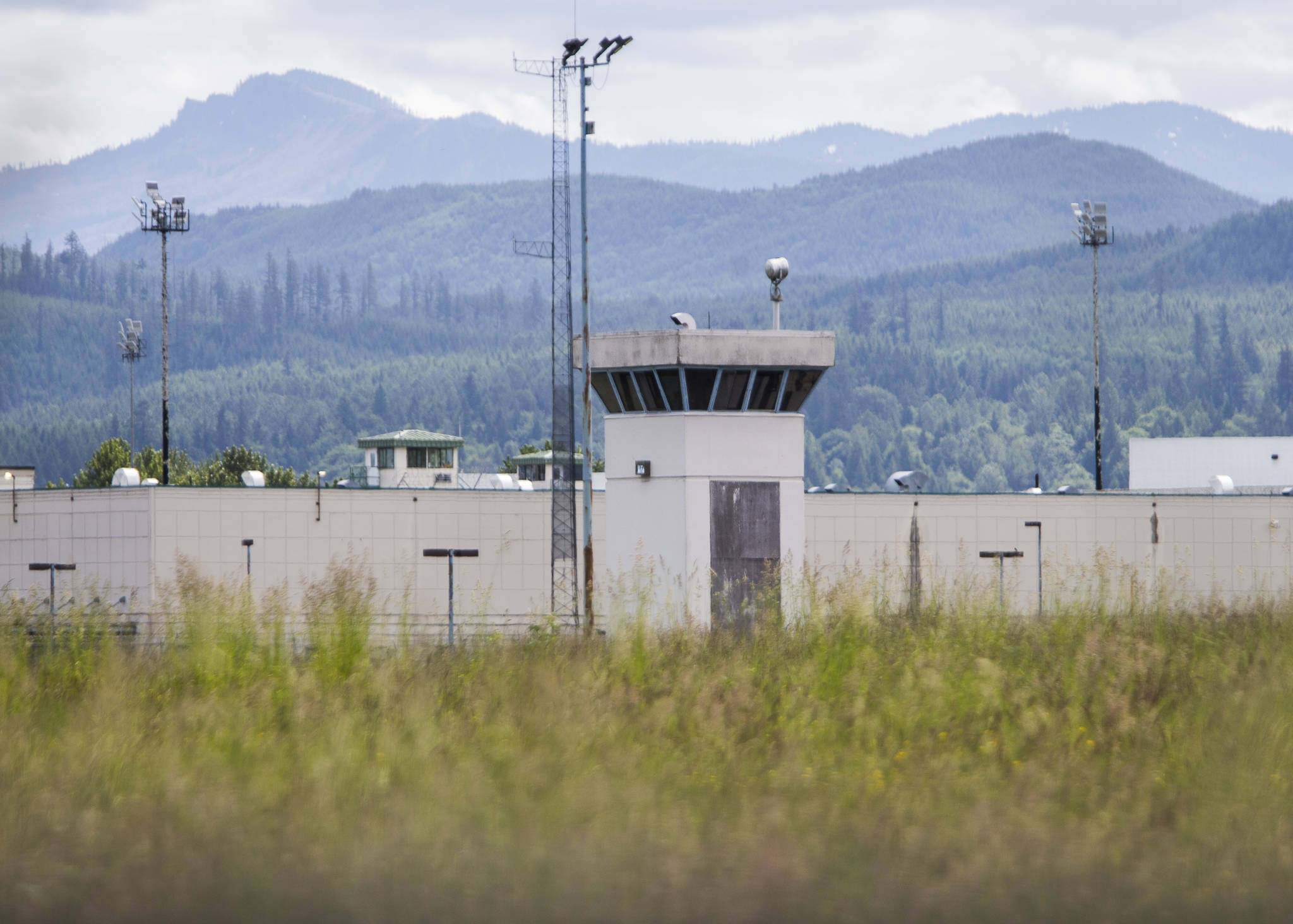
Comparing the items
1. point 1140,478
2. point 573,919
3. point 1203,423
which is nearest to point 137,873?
point 573,919

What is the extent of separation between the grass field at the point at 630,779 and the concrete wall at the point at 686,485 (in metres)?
6.18

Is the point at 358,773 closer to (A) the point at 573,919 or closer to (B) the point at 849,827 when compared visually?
(A) the point at 573,919

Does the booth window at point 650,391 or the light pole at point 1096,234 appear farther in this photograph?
the light pole at point 1096,234

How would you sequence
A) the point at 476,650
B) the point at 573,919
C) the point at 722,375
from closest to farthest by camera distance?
the point at 573,919, the point at 476,650, the point at 722,375

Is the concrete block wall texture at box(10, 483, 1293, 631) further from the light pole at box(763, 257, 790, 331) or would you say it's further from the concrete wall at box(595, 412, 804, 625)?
the concrete wall at box(595, 412, 804, 625)

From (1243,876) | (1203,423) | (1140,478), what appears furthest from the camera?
(1203,423)

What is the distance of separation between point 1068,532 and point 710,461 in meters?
16.7

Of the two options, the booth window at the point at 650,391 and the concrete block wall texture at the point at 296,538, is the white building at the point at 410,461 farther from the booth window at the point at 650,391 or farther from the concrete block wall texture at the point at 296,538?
the booth window at the point at 650,391

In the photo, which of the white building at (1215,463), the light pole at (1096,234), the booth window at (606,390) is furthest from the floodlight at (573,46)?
the white building at (1215,463)

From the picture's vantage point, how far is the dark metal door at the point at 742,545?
17.7 metres

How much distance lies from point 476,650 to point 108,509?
72.5ft

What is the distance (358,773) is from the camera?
769 centimetres

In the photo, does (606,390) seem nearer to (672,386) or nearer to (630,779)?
(672,386)

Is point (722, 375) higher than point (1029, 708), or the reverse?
point (722, 375)
